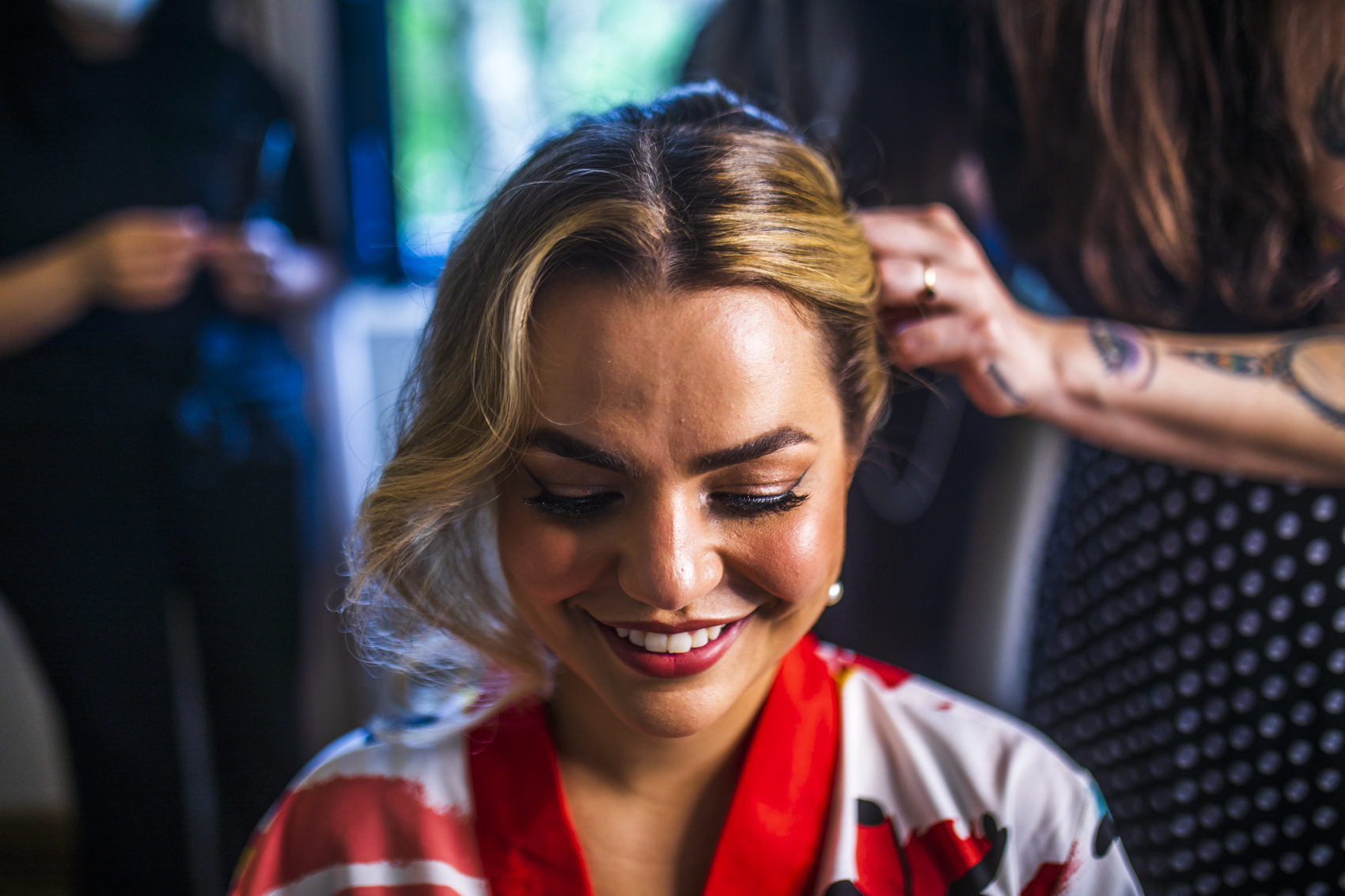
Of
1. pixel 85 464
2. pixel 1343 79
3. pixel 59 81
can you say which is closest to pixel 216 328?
pixel 85 464

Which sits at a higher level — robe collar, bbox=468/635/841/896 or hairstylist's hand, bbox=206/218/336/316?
hairstylist's hand, bbox=206/218/336/316

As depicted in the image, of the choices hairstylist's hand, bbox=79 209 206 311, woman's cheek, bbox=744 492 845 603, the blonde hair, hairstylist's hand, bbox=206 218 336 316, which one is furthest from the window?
woman's cheek, bbox=744 492 845 603

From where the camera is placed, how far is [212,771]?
122cm

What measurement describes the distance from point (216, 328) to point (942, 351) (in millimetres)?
1068

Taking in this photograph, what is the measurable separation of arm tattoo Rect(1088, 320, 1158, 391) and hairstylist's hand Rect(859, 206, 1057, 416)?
0.08 metres

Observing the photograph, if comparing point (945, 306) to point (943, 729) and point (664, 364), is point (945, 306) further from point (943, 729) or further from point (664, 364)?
point (943, 729)

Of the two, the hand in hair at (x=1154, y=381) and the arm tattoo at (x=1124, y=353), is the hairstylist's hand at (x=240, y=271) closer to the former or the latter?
the hand in hair at (x=1154, y=381)

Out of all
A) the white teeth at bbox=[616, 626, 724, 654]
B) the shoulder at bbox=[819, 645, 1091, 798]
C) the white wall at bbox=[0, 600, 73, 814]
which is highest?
the white teeth at bbox=[616, 626, 724, 654]

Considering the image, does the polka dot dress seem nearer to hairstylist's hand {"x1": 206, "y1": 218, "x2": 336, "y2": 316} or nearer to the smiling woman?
the smiling woman

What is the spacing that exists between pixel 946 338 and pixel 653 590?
313 mm

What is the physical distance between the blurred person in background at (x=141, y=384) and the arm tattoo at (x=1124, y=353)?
1.08 m

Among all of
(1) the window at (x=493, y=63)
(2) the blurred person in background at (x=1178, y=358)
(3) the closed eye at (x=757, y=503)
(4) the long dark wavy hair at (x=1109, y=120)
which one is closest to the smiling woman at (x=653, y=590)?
(3) the closed eye at (x=757, y=503)

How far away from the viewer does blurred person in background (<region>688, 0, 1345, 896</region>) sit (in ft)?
2.08

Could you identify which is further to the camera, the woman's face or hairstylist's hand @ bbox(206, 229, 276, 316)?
hairstylist's hand @ bbox(206, 229, 276, 316)
